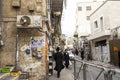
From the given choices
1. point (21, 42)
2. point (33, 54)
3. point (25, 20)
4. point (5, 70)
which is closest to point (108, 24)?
point (33, 54)

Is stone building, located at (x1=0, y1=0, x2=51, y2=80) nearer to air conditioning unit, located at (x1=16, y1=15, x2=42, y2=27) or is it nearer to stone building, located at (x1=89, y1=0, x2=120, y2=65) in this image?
air conditioning unit, located at (x1=16, y1=15, x2=42, y2=27)

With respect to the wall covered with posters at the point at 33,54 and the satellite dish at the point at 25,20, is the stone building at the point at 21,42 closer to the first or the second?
the wall covered with posters at the point at 33,54

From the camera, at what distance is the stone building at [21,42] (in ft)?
35.2

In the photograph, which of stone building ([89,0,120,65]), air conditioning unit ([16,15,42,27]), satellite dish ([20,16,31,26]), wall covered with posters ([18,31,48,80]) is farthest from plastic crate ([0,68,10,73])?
stone building ([89,0,120,65])

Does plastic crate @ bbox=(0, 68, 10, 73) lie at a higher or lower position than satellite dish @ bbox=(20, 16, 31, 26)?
lower

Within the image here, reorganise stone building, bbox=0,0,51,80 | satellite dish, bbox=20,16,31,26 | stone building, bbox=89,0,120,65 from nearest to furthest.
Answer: satellite dish, bbox=20,16,31,26 → stone building, bbox=0,0,51,80 → stone building, bbox=89,0,120,65

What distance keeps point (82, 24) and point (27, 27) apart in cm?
5004

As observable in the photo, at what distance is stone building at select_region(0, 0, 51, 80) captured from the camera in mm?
10734

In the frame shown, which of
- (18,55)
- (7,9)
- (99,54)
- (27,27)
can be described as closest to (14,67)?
(18,55)

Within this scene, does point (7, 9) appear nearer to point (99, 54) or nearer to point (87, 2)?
point (99, 54)

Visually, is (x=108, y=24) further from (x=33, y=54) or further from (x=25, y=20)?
(x=25, y=20)

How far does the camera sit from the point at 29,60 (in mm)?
10805

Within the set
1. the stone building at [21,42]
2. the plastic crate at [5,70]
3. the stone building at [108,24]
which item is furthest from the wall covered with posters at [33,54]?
the stone building at [108,24]

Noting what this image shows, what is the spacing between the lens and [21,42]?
1083 centimetres
